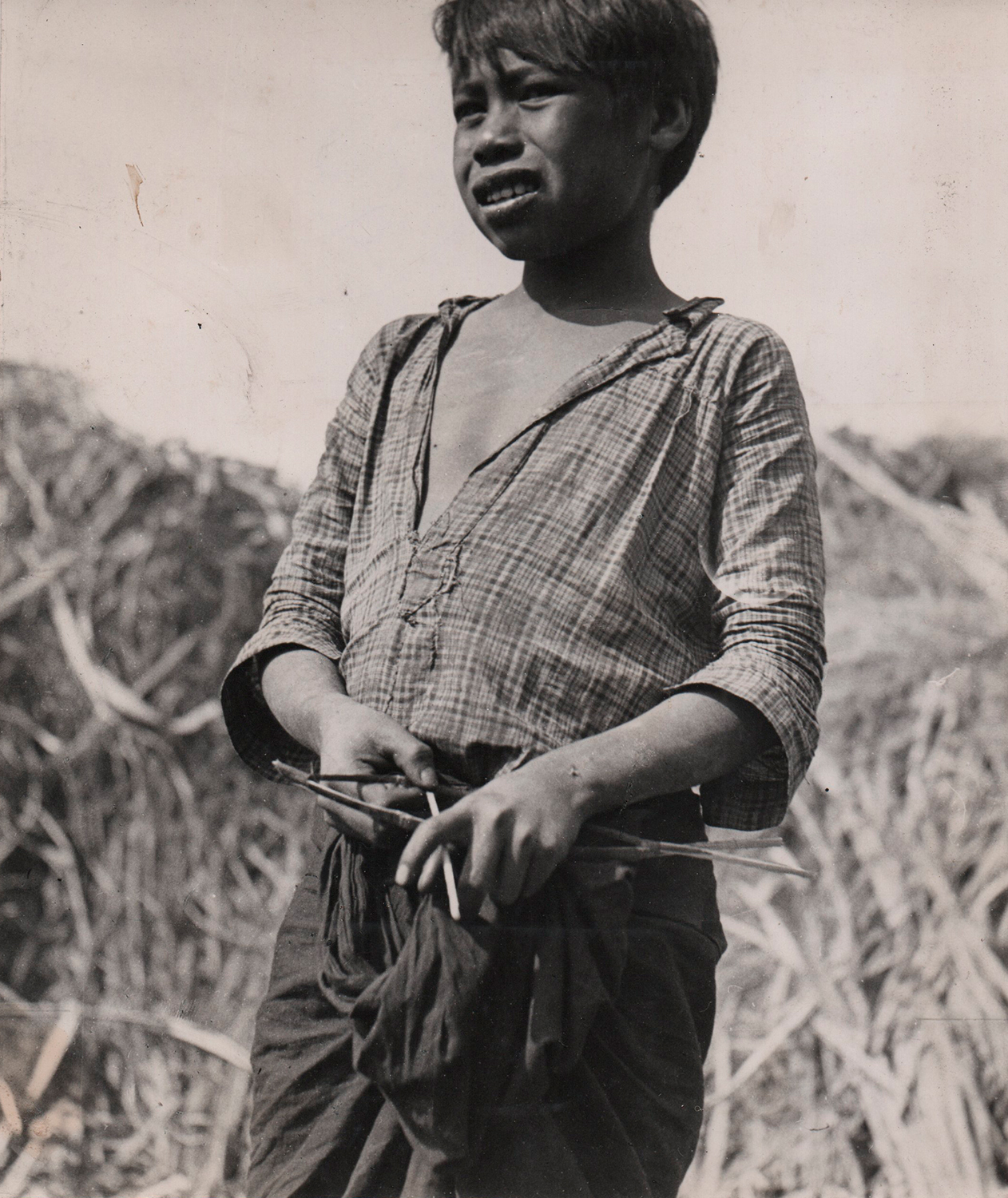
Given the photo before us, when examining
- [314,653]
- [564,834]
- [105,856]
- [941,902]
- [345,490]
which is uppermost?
[345,490]

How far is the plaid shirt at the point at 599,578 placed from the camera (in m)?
1.16

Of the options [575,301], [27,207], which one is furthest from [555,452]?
[27,207]

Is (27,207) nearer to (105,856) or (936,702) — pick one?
(105,856)

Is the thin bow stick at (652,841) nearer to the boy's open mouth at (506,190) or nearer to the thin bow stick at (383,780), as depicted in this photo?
the thin bow stick at (383,780)

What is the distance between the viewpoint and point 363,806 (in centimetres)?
107

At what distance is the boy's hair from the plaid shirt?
0.79 feet

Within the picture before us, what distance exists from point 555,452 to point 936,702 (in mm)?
1607

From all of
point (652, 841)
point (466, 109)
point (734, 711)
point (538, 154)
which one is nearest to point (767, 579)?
point (734, 711)

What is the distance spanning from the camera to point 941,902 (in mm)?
2400

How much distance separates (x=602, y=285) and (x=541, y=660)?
446 mm

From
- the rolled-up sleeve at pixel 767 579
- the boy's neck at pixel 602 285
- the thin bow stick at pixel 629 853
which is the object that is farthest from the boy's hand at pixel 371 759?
the boy's neck at pixel 602 285

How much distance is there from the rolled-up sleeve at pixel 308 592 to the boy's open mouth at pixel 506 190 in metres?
0.22

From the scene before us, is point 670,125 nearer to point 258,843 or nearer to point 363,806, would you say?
point 363,806

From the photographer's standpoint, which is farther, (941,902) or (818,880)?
(818,880)
